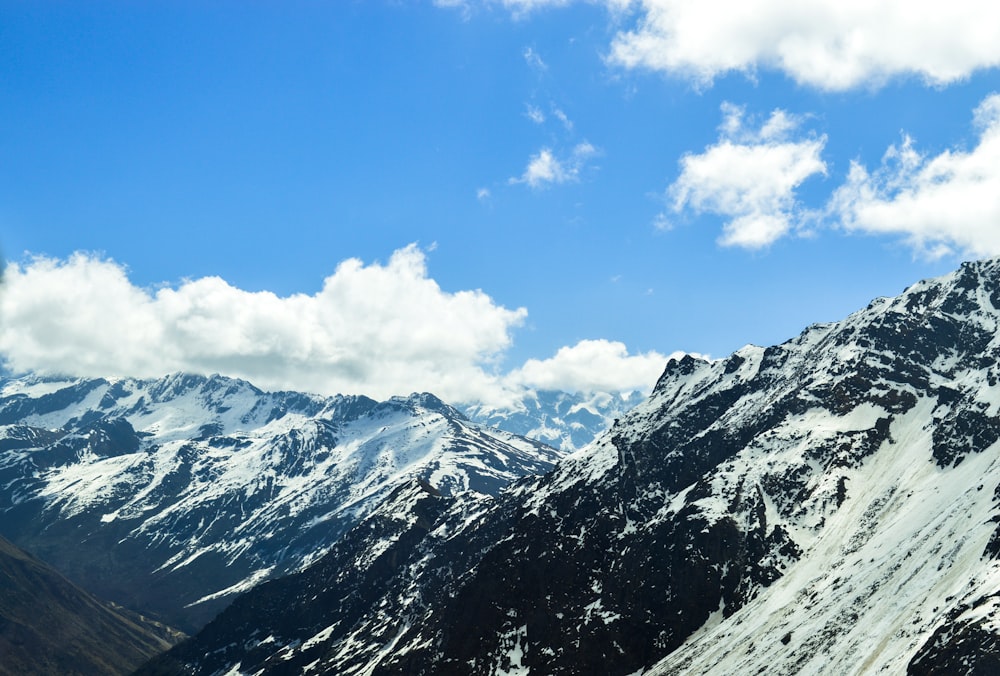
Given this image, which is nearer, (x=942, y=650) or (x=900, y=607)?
(x=942, y=650)

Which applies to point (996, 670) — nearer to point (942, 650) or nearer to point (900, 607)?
point (942, 650)

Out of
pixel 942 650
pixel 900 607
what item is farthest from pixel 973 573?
pixel 942 650

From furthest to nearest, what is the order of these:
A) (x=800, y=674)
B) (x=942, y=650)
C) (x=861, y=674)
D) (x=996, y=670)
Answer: (x=800, y=674) < (x=861, y=674) < (x=942, y=650) < (x=996, y=670)

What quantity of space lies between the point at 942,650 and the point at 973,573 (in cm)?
3054

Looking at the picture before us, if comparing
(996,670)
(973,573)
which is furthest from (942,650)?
(973,573)

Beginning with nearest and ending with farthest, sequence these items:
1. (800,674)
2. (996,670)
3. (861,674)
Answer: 1. (996,670)
2. (861,674)
3. (800,674)

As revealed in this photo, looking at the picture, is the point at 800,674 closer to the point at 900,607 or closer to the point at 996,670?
the point at 900,607

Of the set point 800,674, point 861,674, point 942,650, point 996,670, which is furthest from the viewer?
point 800,674

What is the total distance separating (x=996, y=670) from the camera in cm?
15400

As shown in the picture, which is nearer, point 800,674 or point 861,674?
point 861,674

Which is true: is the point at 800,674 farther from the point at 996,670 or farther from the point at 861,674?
the point at 996,670

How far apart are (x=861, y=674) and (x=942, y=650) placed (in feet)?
64.6

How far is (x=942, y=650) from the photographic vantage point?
164125 mm

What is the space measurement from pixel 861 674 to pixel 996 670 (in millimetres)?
29667
